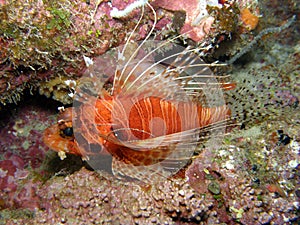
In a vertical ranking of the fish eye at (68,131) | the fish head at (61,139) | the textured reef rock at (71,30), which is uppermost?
the textured reef rock at (71,30)

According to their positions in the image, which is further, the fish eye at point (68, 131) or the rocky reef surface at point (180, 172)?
the fish eye at point (68, 131)

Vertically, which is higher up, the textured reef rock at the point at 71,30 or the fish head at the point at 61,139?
the textured reef rock at the point at 71,30

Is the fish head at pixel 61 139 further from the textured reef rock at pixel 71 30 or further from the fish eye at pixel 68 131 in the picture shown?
the textured reef rock at pixel 71 30

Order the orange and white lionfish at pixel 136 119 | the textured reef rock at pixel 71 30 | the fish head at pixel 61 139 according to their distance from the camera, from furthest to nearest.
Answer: the fish head at pixel 61 139 → the orange and white lionfish at pixel 136 119 → the textured reef rock at pixel 71 30

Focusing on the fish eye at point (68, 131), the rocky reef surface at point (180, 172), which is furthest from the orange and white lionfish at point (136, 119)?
the rocky reef surface at point (180, 172)

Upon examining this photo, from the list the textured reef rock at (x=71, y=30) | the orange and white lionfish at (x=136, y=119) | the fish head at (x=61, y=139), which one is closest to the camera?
the textured reef rock at (x=71, y=30)

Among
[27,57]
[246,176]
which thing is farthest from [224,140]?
[27,57]

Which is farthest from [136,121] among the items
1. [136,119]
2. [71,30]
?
[71,30]
